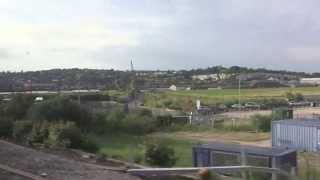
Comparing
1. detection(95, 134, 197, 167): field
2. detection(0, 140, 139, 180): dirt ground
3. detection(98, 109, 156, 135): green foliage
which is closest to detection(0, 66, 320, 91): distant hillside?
detection(98, 109, 156, 135): green foliage

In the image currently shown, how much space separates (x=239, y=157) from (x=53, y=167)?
1154cm

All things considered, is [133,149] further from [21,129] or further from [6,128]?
[6,128]

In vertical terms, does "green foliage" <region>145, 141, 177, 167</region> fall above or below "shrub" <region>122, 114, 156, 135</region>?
above

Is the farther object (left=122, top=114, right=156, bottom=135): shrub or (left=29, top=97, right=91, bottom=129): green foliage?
(left=122, top=114, right=156, bottom=135): shrub

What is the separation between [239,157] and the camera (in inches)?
807

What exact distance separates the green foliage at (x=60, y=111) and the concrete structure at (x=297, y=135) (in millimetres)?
17661

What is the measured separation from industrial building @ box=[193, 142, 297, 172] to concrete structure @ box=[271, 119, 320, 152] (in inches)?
732

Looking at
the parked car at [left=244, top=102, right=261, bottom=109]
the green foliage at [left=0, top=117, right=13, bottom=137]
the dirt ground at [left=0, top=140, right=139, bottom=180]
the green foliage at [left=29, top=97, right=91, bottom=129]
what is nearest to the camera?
the dirt ground at [left=0, top=140, right=139, bottom=180]

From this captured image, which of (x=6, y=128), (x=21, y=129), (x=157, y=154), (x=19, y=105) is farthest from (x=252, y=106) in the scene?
(x=157, y=154)

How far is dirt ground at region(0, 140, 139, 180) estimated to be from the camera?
368 inches

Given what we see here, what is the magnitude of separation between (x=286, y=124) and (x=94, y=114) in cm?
2131

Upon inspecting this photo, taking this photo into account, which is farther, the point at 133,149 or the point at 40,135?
the point at 133,149

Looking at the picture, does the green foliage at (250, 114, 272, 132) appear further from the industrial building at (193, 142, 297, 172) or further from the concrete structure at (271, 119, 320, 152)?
the industrial building at (193, 142, 297, 172)

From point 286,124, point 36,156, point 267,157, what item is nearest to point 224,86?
point 286,124
